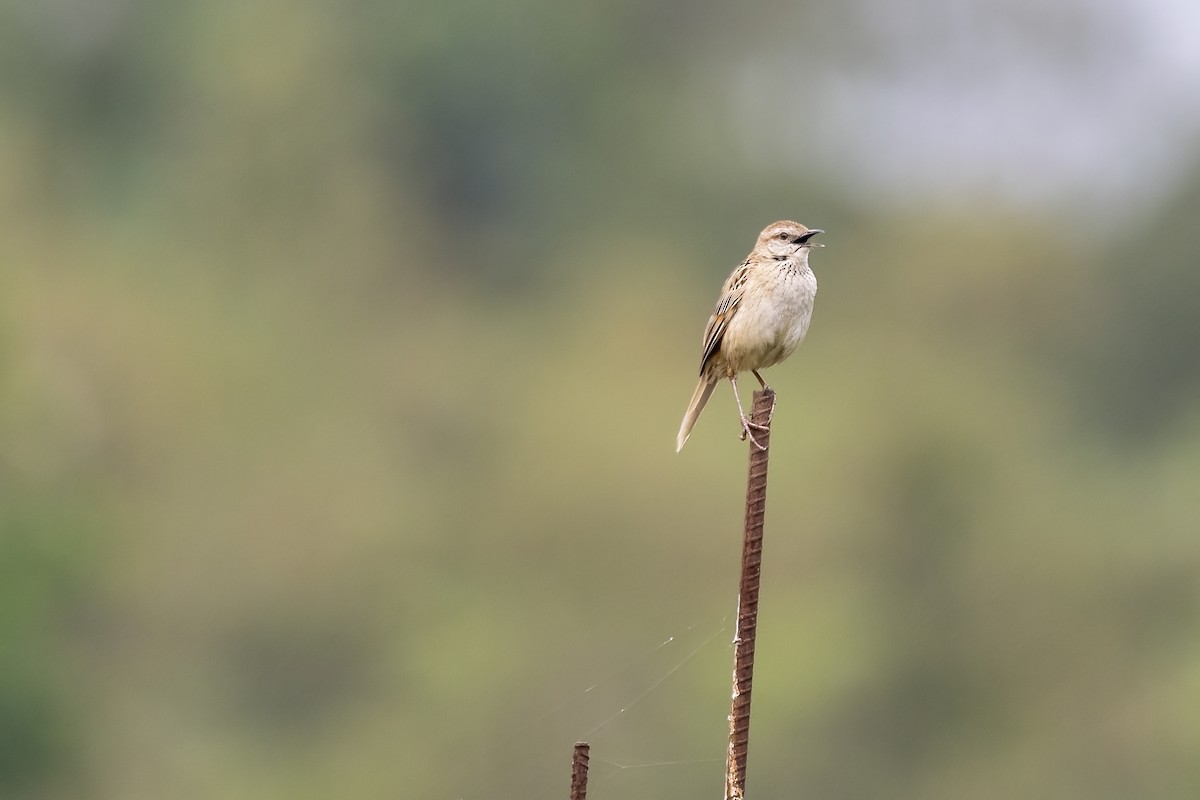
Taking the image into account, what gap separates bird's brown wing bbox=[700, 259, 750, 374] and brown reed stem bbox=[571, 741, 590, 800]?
5.62 meters

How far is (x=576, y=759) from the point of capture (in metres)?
3.96

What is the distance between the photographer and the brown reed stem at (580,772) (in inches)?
155

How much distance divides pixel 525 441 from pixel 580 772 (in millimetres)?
43217

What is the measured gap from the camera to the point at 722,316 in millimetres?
9617

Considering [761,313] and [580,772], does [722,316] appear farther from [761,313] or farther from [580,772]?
[580,772]

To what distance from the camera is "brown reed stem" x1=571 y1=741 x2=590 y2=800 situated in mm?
3932

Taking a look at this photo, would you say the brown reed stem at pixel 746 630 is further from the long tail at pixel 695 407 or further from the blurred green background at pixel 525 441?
the blurred green background at pixel 525 441

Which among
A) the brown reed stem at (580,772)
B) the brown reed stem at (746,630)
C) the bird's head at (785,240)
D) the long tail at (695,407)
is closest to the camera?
the brown reed stem at (580,772)

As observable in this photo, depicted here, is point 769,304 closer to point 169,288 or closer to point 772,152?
point 169,288

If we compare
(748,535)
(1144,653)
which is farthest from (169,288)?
(748,535)

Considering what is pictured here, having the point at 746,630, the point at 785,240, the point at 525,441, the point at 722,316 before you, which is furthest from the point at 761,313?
the point at 525,441

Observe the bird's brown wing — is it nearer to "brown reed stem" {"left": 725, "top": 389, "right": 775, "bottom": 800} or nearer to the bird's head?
the bird's head

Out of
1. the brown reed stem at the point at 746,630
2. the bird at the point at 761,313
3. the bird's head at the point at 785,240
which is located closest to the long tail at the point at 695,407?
the bird at the point at 761,313

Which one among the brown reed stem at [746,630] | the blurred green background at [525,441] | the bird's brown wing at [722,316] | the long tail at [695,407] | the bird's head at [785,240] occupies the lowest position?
the brown reed stem at [746,630]
